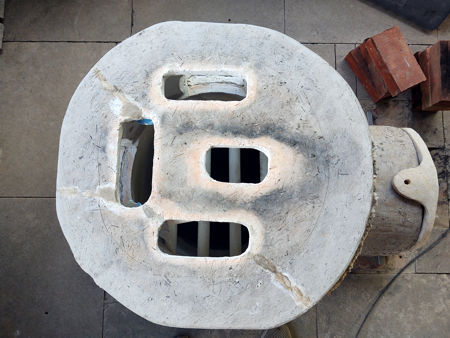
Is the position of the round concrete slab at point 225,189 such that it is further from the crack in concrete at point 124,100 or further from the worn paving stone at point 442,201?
the worn paving stone at point 442,201

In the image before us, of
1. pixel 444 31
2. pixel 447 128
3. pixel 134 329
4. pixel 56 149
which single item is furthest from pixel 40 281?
pixel 444 31

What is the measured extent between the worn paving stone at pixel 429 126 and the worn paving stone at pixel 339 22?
2.29ft

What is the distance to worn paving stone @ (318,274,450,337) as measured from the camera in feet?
9.83

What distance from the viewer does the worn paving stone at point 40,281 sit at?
3008mm

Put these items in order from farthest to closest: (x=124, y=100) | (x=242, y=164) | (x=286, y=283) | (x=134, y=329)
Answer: (x=242, y=164) → (x=134, y=329) → (x=124, y=100) → (x=286, y=283)

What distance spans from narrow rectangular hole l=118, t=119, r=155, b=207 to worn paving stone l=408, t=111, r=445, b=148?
225 cm

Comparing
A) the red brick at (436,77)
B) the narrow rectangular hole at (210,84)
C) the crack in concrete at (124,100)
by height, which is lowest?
the crack in concrete at (124,100)

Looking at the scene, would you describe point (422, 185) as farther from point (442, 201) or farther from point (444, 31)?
point (444, 31)

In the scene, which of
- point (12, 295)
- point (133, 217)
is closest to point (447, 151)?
point (133, 217)

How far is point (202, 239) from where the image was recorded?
2402mm

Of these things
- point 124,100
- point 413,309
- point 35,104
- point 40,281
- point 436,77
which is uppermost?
point 436,77

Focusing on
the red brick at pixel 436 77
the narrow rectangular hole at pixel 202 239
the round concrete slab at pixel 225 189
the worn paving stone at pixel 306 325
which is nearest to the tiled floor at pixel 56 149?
the worn paving stone at pixel 306 325

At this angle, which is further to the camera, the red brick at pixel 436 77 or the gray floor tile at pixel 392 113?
the gray floor tile at pixel 392 113

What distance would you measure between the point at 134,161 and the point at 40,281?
1.58 m
